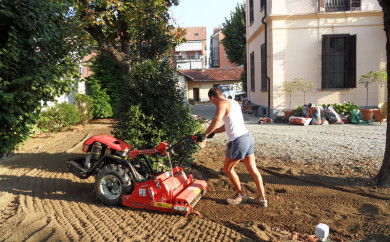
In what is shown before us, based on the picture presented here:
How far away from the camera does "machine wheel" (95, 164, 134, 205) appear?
14.0ft

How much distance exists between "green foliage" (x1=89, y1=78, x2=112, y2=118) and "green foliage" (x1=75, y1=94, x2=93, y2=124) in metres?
0.92

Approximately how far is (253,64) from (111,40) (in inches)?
370

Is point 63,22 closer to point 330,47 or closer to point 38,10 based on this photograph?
point 38,10

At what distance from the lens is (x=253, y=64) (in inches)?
718

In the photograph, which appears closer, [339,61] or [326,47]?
[326,47]

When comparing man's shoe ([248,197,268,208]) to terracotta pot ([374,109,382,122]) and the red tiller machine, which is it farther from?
terracotta pot ([374,109,382,122])

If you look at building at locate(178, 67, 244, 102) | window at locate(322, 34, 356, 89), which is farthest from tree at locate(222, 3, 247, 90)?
window at locate(322, 34, 356, 89)

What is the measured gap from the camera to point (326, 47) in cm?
1313

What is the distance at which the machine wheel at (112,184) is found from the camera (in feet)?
14.0

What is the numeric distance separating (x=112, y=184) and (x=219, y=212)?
5.49ft

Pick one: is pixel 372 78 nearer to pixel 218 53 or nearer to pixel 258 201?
pixel 258 201

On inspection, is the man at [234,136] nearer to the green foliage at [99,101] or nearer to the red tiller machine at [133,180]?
the red tiller machine at [133,180]

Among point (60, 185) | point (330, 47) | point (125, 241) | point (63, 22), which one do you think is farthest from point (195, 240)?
point (330, 47)

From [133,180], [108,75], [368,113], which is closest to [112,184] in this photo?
[133,180]
